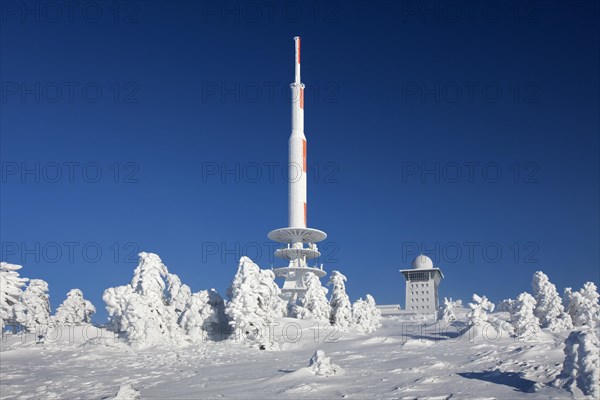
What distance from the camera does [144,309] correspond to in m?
52.9

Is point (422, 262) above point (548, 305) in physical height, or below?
above

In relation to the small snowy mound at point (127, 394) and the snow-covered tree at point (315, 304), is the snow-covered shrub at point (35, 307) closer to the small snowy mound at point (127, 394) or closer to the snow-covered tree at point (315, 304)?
the snow-covered tree at point (315, 304)

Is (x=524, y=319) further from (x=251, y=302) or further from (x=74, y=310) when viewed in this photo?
(x=74, y=310)

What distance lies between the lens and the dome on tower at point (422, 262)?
119812 millimetres

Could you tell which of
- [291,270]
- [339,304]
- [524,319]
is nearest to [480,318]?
[524,319]

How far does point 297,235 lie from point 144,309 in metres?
41.8

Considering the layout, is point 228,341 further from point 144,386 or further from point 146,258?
point 144,386

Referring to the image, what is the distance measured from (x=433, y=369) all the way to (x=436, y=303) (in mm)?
89094

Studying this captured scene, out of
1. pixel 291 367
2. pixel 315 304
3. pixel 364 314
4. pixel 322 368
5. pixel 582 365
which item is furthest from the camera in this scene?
pixel 315 304

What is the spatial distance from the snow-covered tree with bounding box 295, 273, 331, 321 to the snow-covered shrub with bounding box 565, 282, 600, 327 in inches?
1011

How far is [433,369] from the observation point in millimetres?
34094

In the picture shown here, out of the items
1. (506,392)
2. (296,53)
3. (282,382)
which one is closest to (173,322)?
(282,382)

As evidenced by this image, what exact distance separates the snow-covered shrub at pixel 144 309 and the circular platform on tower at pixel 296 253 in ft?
117

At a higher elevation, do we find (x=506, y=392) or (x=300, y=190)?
(x=300, y=190)
